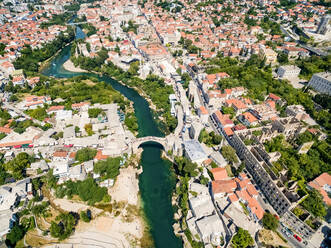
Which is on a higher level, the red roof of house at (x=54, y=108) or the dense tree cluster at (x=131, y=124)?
the dense tree cluster at (x=131, y=124)

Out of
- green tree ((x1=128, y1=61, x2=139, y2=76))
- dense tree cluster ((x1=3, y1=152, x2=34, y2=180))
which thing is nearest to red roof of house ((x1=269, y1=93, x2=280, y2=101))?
green tree ((x1=128, y1=61, x2=139, y2=76))

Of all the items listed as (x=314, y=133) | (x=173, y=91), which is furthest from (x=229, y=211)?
(x=173, y=91)

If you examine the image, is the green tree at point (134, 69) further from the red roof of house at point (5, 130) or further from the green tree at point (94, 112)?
the red roof of house at point (5, 130)

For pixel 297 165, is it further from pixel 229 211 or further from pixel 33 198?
pixel 33 198

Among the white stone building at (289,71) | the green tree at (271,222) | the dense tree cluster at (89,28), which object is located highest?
the white stone building at (289,71)

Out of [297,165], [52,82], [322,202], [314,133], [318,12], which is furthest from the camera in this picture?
[318,12]

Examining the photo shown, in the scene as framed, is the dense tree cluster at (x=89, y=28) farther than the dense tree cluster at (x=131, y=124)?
Yes

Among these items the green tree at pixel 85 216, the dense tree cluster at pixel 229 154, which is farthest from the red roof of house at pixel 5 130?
the dense tree cluster at pixel 229 154

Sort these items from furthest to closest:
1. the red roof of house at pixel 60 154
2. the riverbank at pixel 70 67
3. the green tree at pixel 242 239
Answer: the riverbank at pixel 70 67
the red roof of house at pixel 60 154
the green tree at pixel 242 239

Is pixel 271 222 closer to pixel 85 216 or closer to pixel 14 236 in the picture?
pixel 85 216
